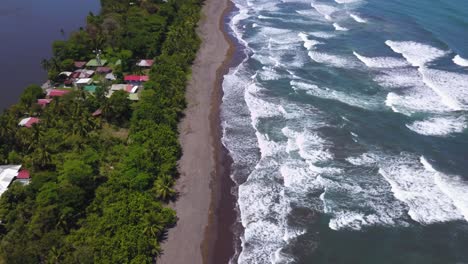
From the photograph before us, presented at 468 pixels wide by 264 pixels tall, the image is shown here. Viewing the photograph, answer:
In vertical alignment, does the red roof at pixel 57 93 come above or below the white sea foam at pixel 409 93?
below

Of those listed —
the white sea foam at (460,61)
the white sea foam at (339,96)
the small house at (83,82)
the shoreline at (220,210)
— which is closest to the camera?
the shoreline at (220,210)

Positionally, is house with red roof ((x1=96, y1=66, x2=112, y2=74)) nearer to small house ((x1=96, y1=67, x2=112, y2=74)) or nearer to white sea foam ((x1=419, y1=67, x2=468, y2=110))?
small house ((x1=96, y1=67, x2=112, y2=74))

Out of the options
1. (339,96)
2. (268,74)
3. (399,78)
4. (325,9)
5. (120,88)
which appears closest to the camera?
(339,96)

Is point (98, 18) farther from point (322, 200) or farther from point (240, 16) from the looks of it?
point (322, 200)

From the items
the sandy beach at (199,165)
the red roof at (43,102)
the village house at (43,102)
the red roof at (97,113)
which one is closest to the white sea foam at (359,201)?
the sandy beach at (199,165)

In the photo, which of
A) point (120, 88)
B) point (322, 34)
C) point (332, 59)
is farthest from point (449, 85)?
point (120, 88)

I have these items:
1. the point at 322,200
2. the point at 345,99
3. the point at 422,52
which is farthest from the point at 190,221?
the point at 422,52

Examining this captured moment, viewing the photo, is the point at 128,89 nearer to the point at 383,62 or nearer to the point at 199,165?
the point at 199,165

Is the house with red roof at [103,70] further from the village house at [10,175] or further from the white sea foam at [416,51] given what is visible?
the white sea foam at [416,51]
